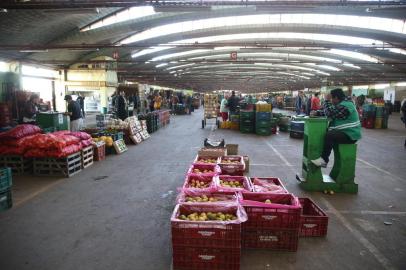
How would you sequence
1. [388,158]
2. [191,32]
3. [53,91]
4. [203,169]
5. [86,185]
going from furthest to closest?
[53,91], [191,32], [388,158], [86,185], [203,169]

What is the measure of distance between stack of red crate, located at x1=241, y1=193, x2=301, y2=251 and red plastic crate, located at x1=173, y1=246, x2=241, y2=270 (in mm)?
548

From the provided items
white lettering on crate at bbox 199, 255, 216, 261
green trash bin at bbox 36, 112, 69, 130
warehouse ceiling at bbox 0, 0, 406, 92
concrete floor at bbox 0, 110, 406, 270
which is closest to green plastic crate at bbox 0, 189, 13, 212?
concrete floor at bbox 0, 110, 406, 270

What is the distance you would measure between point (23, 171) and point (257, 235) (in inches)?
255

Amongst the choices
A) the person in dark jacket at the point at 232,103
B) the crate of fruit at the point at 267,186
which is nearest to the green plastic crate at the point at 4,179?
the crate of fruit at the point at 267,186

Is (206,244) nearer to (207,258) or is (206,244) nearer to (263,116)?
(207,258)

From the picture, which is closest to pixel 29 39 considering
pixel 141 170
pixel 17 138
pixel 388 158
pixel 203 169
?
pixel 17 138

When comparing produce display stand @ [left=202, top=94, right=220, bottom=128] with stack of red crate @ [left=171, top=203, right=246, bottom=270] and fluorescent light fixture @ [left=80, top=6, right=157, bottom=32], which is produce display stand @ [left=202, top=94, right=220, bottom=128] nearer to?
fluorescent light fixture @ [left=80, top=6, right=157, bottom=32]

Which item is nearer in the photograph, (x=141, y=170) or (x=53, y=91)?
(x=141, y=170)

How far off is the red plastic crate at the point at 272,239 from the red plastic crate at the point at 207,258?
0.55 meters

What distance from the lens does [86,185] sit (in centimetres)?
664


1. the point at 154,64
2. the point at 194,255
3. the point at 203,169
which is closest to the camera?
the point at 194,255

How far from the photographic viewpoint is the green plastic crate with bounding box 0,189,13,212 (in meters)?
5.04

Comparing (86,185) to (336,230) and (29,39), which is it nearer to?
(336,230)

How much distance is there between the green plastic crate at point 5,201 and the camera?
16.5ft
